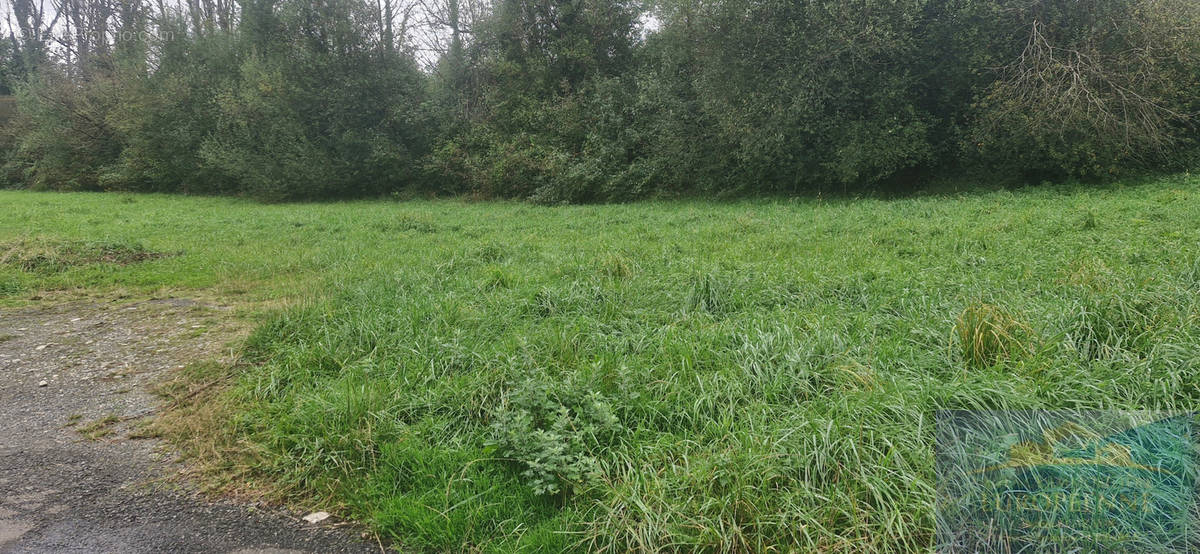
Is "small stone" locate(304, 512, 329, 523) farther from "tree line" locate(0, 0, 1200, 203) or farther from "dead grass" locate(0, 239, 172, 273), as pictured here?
"tree line" locate(0, 0, 1200, 203)

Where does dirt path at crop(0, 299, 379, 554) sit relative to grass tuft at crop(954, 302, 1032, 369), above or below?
below

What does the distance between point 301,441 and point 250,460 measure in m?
0.26

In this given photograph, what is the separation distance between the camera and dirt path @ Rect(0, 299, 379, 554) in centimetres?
244

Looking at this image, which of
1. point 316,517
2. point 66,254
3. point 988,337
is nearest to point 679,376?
point 988,337

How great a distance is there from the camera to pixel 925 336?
11.9 feet

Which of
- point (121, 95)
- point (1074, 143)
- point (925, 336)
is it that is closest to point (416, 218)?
point (925, 336)

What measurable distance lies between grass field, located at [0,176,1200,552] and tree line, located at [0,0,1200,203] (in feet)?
25.0

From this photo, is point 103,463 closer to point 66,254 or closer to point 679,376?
point 679,376

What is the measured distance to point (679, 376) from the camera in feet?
10.8

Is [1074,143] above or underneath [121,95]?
underneath

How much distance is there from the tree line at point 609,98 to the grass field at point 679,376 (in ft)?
25.0

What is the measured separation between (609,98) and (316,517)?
57.2 ft

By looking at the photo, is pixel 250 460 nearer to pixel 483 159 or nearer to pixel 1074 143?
pixel 1074 143

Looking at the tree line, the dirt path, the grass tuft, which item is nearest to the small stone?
the dirt path
